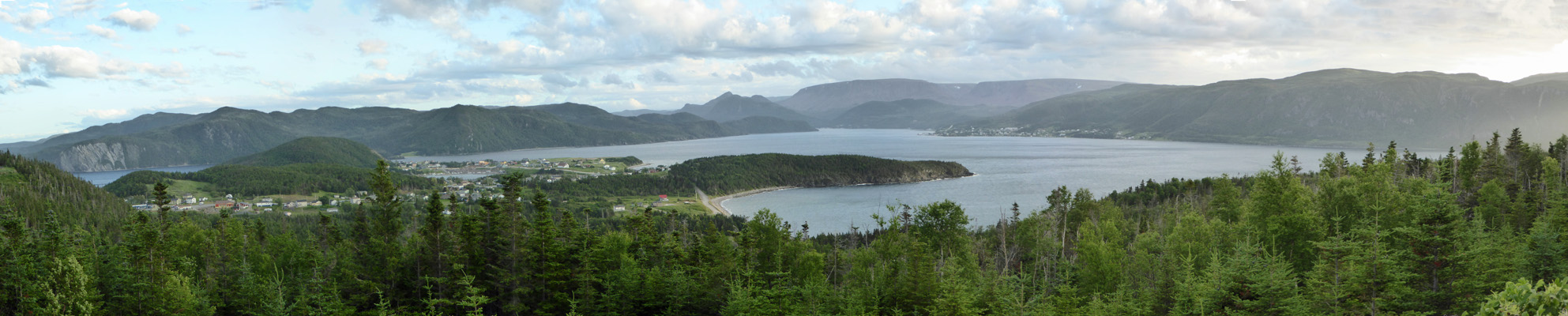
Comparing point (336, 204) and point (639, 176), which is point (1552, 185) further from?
point (336, 204)

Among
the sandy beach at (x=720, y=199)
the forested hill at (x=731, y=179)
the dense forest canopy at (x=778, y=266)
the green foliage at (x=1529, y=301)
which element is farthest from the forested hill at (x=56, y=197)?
the green foliage at (x=1529, y=301)

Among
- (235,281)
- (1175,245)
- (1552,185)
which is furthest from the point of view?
(1552,185)

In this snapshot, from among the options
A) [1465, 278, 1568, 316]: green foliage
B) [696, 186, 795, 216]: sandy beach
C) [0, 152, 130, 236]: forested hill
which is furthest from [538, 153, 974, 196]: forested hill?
[1465, 278, 1568, 316]: green foliage

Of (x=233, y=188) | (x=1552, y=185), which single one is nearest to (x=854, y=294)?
(x=1552, y=185)

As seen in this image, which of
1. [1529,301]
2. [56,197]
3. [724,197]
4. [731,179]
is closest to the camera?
[1529,301]

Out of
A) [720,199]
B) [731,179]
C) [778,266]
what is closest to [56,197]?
[720,199]

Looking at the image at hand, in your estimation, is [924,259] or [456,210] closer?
[924,259]

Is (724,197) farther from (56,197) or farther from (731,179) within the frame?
(56,197)

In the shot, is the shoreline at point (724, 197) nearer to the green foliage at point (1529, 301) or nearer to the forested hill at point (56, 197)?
the forested hill at point (56, 197)
